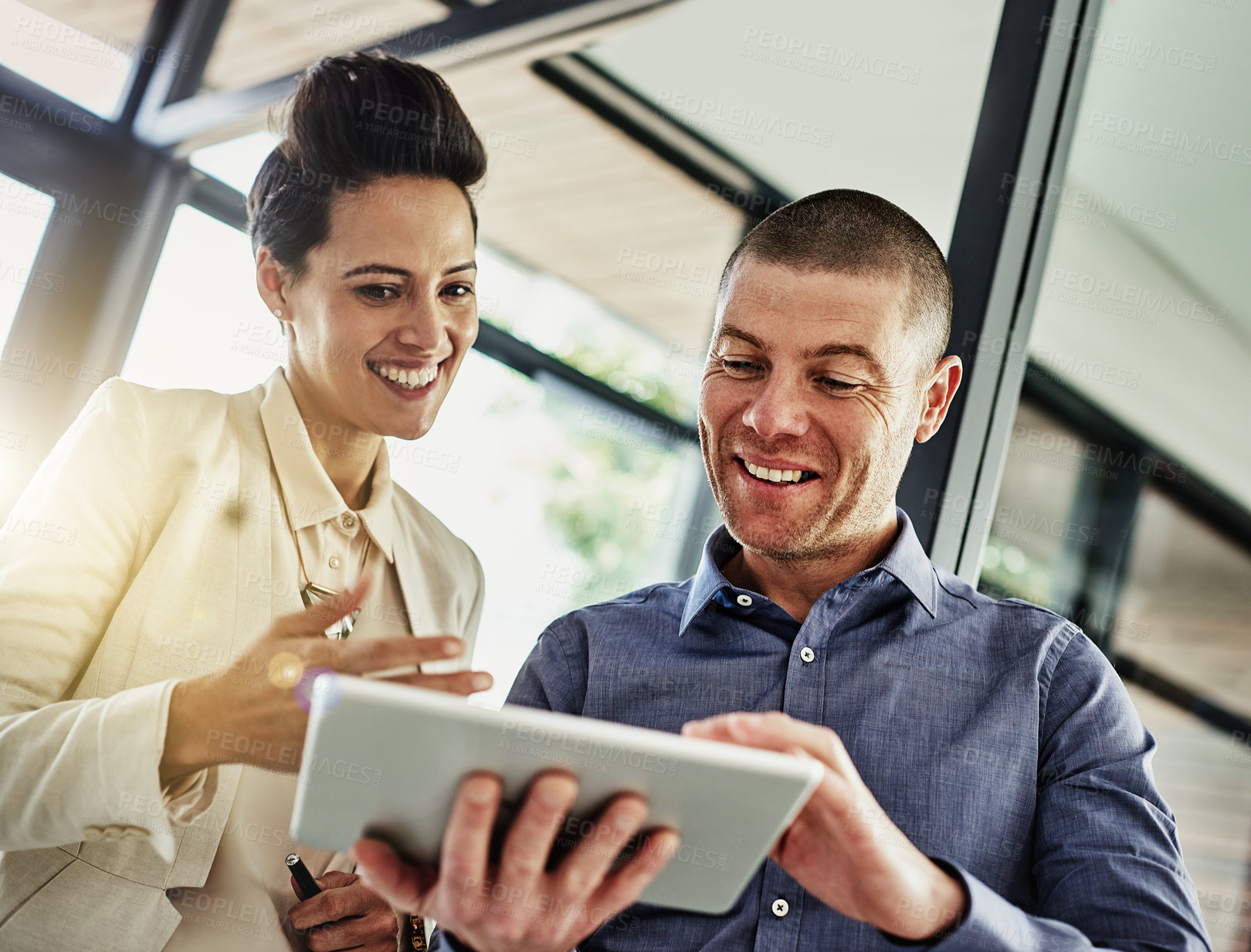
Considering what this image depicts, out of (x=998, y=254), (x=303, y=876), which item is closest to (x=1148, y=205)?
(x=998, y=254)

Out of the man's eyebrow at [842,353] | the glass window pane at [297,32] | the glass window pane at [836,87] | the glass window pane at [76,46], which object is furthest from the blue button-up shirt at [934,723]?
the glass window pane at [76,46]

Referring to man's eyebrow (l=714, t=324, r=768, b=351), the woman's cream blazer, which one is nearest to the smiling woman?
the woman's cream blazer

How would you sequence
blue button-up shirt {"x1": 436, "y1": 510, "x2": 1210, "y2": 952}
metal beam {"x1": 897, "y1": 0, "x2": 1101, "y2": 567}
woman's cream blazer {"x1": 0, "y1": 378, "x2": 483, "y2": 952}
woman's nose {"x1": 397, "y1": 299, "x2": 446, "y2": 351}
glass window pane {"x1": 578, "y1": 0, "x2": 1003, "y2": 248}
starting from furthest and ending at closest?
glass window pane {"x1": 578, "y1": 0, "x2": 1003, "y2": 248}
metal beam {"x1": 897, "y1": 0, "x2": 1101, "y2": 567}
woman's nose {"x1": 397, "y1": 299, "x2": 446, "y2": 351}
woman's cream blazer {"x1": 0, "y1": 378, "x2": 483, "y2": 952}
blue button-up shirt {"x1": 436, "y1": 510, "x2": 1210, "y2": 952}

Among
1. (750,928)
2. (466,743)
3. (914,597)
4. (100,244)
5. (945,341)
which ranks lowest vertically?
(750,928)

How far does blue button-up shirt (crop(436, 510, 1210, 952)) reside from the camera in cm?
127

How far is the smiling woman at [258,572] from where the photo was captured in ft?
5.00

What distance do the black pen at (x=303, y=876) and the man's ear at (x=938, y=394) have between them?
1.27 meters

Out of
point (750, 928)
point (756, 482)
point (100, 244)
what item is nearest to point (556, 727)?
point (750, 928)

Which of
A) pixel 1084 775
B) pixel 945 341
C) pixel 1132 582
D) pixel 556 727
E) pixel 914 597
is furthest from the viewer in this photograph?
pixel 1132 582

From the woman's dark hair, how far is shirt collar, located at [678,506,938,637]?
0.80m

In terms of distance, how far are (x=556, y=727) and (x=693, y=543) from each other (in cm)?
129

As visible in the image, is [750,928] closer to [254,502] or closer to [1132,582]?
[254,502]

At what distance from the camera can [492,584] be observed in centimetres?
191

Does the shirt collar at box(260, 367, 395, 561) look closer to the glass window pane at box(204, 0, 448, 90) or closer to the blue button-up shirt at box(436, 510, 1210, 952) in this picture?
the blue button-up shirt at box(436, 510, 1210, 952)
